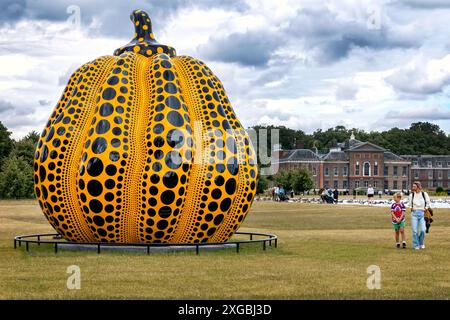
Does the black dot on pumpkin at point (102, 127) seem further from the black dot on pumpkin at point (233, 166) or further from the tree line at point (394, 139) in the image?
the tree line at point (394, 139)

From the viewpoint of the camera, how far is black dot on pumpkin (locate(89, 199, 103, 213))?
19.8 meters

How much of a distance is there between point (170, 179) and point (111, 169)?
1.60 metres

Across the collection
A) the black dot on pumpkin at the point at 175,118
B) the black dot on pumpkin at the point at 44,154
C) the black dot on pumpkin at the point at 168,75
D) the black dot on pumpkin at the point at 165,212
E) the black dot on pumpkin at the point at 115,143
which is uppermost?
the black dot on pumpkin at the point at 168,75

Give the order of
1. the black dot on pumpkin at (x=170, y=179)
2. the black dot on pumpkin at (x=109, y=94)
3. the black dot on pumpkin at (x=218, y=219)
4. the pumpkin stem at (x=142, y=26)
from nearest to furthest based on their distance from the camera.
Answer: the black dot on pumpkin at (x=170, y=179), the black dot on pumpkin at (x=109, y=94), the black dot on pumpkin at (x=218, y=219), the pumpkin stem at (x=142, y=26)

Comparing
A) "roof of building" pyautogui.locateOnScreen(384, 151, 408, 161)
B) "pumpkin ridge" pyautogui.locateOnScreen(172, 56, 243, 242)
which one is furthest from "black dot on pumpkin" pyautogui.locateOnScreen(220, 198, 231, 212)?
"roof of building" pyautogui.locateOnScreen(384, 151, 408, 161)

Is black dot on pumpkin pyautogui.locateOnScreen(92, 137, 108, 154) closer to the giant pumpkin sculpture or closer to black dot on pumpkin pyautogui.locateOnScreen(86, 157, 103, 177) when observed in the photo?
the giant pumpkin sculpture

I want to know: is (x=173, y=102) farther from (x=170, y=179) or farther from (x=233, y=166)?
(x=233, y=166)

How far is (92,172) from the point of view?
19.7 m

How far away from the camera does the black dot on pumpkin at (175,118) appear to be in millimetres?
20075

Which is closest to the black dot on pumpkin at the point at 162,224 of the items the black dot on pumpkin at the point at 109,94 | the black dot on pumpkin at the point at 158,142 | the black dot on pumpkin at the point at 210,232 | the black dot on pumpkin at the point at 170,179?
the black dot on pumpkin at the point at 170,179

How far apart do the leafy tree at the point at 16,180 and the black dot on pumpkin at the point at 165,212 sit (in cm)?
7195

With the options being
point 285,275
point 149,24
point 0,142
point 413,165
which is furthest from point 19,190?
point 413,165

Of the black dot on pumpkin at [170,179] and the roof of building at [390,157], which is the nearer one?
the black dot on pumpkin at [170,179]
